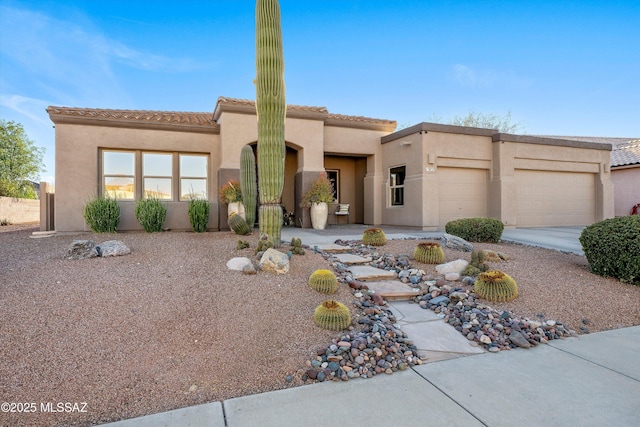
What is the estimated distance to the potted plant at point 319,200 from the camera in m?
12.0

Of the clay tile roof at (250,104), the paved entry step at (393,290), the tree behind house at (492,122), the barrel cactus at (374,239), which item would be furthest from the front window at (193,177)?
the tree behind house at (492,122)

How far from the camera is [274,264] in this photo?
5367 mm

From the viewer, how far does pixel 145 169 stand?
11.7 metres

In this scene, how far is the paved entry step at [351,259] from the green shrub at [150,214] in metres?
6.31

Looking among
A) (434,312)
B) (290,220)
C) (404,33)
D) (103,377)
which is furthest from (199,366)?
(404,33)

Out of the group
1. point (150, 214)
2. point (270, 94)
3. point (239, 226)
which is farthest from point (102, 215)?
point (270, 94)

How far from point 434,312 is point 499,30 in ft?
44.7

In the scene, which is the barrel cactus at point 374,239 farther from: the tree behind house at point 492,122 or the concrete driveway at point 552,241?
the tree behind house at point 492,122

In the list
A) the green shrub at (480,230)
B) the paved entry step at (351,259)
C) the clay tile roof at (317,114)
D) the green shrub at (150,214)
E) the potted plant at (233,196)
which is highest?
the clay tile roof at (317,114)

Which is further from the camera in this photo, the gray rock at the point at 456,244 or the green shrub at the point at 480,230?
the green shrub at the point at 480,230

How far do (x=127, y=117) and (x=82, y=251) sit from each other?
668cm

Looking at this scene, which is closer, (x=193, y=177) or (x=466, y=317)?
(x=466, y=317)

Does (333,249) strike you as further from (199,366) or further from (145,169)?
(145,169)

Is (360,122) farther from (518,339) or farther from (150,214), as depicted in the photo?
(518,339)
